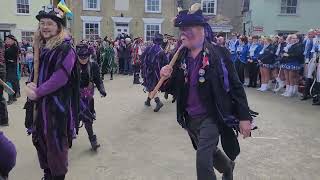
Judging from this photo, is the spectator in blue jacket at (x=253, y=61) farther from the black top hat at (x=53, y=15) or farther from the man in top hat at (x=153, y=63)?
the black top hat at (x=53, y=15)

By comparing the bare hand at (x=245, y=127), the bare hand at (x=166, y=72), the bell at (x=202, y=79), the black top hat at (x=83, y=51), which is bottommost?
the bare hand at (x=245, y=127)

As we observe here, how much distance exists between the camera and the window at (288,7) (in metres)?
29.3

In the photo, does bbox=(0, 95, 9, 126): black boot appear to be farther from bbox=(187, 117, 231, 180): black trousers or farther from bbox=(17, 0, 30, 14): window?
bbox=(17, 0, 30, 14): window

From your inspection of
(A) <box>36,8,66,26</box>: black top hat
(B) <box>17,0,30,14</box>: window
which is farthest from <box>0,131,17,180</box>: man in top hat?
(B) <box>17,0,30,14</box>: window

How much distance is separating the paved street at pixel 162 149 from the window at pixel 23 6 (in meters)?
21.6

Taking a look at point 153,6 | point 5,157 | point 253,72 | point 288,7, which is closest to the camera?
point 5,157

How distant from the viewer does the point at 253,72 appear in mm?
15797

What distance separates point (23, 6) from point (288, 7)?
18.2 metres

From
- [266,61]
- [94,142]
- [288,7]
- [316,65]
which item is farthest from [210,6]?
[94,142]

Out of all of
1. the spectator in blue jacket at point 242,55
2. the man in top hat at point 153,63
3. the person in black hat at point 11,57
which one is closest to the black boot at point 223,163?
the man in top hat at point 153,63

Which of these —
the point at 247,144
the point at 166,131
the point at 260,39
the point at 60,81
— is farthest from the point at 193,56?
the point at 260,39

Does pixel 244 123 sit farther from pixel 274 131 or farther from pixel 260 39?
pixel 260 39

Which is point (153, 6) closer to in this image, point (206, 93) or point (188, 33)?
point (188, 33)

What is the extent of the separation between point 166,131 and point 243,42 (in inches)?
357
